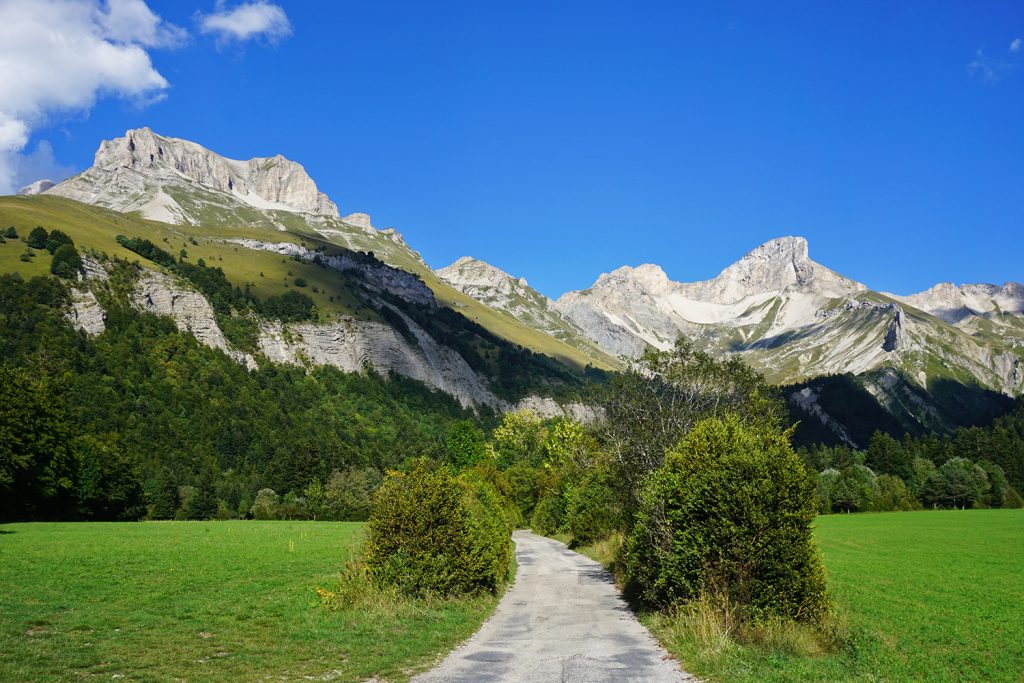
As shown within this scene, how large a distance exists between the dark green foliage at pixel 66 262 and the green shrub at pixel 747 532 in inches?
7135

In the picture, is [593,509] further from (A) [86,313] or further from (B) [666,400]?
(A) [86,313]

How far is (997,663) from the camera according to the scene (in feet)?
54.3

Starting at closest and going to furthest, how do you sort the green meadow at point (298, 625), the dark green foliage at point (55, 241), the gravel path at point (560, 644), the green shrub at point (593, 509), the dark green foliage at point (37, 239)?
the gravel path at point (560, 644) < the green meadow at point (298, 625) < the green shrub at point (593, 509) < the dark green foliage at point (55, 241) < the dark green foliage at point (37, 239)

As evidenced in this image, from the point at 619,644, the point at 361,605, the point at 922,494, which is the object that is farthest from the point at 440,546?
the point at 922,494

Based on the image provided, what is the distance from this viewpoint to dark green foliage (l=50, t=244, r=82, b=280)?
6230 inches

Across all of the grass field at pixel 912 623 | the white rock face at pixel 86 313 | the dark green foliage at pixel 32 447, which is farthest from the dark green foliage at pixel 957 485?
the white rock face at pixel 86 313

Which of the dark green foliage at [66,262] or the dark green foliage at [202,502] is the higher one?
the dark green foliage at [66,262]

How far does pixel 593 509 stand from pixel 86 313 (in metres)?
151

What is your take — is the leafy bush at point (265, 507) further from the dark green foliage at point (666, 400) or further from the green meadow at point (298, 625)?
the dark green foliage at point (666, 400)

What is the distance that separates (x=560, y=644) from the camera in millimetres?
16781

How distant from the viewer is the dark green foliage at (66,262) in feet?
519

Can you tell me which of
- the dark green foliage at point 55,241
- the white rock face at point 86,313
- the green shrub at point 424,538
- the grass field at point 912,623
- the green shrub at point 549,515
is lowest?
the green shrub at point 549,515

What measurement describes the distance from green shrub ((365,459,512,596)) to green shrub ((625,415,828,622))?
6730 mm

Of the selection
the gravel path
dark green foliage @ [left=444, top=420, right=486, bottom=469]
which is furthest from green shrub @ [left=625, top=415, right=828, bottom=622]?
dark green foliage @ [left=444, top=420, right=486, bottom=469]
